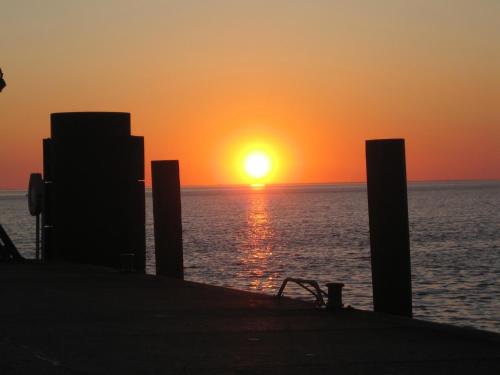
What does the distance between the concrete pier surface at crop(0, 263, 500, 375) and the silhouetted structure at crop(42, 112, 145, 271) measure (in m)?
4.38

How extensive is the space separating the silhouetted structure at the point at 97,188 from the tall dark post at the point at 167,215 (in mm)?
394

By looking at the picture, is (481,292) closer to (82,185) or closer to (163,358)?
(82,185)

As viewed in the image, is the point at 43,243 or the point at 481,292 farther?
the point at 481,292

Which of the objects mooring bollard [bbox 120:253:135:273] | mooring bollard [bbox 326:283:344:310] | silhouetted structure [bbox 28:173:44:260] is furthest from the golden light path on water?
mooring bollard [bbox 326:283:344:310]

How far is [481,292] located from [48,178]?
50.0 ft

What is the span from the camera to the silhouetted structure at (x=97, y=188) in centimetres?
1702

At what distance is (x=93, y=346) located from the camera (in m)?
8.63

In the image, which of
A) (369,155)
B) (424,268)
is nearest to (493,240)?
(424,268)

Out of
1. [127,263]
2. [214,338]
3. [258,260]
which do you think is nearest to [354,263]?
[258,260]

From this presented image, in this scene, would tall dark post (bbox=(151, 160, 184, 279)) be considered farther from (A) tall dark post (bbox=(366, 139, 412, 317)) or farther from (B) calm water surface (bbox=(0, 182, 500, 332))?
(B) calm water surface (bbox=(0, 182, 500, 332))

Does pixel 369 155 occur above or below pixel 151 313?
above

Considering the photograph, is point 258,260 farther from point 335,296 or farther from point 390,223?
point 335,296

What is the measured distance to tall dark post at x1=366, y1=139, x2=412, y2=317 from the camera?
11344mm

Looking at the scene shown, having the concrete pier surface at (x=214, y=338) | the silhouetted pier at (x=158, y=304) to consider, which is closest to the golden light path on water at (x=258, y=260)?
the silhouetted pier at (x=158, y=304)
